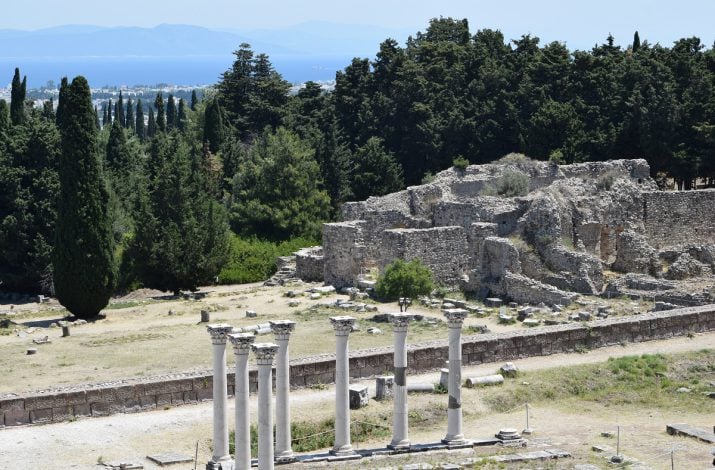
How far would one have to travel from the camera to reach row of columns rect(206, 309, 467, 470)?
88.5ft

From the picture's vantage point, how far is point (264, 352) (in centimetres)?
2695

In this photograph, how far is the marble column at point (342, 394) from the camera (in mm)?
29000

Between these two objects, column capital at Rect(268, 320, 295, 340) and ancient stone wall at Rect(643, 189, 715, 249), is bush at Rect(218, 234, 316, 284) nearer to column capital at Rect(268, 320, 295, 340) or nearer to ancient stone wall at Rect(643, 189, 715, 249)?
ancient stone wall at Rect(643, 189, 715, 249)

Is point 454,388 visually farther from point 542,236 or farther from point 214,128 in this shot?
point 214,128

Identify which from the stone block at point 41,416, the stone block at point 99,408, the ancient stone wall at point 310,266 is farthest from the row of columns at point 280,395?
the ancient stone wall at point 310,266

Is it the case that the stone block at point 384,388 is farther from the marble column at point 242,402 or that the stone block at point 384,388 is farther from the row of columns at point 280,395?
the marble column at point 242,402

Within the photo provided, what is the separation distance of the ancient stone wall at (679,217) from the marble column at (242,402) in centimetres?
2801

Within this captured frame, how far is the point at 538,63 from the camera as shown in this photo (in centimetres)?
6862

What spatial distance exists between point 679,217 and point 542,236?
7624 mm

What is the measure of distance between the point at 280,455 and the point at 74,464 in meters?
4.07

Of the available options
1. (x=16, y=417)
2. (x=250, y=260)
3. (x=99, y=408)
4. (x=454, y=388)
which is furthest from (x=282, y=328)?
(x=250, y=260)

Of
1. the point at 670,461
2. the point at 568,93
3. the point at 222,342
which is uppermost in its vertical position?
the point at 568,93

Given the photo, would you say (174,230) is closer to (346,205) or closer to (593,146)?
(346,205)

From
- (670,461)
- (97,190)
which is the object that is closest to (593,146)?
(97,190)
